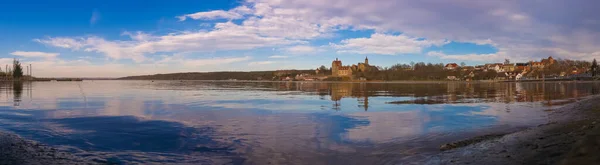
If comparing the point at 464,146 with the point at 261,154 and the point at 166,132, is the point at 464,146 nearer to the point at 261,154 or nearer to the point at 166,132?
the point at 261,154

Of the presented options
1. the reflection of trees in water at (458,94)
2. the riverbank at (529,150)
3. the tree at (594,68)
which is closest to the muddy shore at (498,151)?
the riverbank at (529,150)

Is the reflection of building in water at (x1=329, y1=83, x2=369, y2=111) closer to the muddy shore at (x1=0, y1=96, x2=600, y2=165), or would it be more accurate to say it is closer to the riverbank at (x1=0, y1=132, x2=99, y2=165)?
the muddy shore at (x1=0, y1=96, x2=600, y2=165)

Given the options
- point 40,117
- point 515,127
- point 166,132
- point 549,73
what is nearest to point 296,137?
point 166,132

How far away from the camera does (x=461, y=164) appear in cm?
837

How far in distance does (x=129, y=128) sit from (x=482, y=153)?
13627 mm

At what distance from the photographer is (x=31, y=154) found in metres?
9.89

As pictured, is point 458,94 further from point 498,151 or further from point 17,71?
point 17,71

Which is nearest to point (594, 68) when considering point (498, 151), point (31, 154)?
point (498, 151)

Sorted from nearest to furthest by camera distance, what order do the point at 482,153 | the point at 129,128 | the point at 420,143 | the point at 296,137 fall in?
the point at 482,153, the point at 420,143, the point at 296,137, the point at 129,128

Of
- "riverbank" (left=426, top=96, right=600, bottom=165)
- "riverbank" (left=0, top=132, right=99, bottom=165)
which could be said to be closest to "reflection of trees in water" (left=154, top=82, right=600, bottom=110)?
"riverbank" (left=426, top=96, right=600, bottom=165)

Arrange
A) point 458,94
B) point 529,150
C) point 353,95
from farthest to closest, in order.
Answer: point 458,94, point 353,95, point 529,150

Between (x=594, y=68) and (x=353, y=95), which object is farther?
(x=594, y=68)

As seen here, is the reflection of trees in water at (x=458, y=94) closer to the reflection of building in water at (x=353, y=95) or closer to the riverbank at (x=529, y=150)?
the reflection of building in water at (x=353, y=95)

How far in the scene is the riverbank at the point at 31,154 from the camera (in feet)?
30.0
